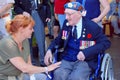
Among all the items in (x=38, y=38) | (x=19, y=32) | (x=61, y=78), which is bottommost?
(x=38, y=38)

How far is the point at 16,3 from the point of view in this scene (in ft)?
17.9

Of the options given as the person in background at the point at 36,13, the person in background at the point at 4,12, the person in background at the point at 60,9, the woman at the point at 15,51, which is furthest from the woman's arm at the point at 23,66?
the person in background at the point at 60,9

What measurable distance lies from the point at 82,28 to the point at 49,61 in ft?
1.83

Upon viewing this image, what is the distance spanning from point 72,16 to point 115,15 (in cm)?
518

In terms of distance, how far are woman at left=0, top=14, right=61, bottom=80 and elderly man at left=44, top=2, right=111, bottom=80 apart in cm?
47

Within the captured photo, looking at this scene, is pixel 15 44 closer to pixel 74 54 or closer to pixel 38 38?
pixel 74 54

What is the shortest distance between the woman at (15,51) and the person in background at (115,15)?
5622 mm

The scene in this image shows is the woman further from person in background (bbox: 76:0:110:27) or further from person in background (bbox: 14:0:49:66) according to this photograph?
person in background (bbox: 14:0:49:66)

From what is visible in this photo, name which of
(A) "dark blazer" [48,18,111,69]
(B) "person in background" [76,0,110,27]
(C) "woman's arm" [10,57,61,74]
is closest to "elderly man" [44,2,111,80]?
(A) "dark blazer" [48,18,111,69]

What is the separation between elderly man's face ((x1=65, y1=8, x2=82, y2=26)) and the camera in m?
Result: 4.06

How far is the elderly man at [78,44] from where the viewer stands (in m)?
4.00

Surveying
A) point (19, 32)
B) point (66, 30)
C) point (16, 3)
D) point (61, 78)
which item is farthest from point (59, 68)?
point (16, 3)

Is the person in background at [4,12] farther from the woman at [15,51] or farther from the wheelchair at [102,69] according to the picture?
the woman at [15,51]

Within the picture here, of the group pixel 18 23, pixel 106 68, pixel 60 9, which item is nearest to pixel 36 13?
pixel 60 9
